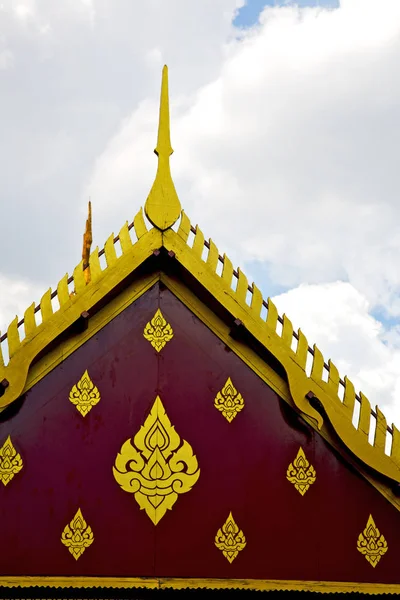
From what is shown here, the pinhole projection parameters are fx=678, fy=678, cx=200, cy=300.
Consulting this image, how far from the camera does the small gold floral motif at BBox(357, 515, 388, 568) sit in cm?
636

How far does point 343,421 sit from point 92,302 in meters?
2.69

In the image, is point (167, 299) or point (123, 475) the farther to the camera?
point (167, 299)

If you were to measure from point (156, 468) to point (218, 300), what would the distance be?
Result: 5.64ft

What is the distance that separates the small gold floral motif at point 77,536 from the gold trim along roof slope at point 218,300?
50.9 inches

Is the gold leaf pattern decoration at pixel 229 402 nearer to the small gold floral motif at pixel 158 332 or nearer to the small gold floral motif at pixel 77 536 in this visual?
the small gold floral motif at pixel 158 332

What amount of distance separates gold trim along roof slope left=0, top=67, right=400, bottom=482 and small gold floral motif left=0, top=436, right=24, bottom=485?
1.31 ft

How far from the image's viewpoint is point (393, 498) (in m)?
6.50

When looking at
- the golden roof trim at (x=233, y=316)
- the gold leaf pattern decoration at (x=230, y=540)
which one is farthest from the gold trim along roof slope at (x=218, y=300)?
the gold leaf pattern decoration at (x=230, y=540)

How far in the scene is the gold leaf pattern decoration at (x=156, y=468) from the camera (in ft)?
20.9

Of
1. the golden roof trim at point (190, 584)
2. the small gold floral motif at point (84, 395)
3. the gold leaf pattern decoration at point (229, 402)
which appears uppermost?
the gold leaf pattern decoration at point (229, 402)

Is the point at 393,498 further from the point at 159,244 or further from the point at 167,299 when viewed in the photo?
the point at 159,244

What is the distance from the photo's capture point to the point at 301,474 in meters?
6.49

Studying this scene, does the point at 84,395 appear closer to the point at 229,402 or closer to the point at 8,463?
the point at 8,463

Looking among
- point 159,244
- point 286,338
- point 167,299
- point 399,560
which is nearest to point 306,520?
point 399,560
